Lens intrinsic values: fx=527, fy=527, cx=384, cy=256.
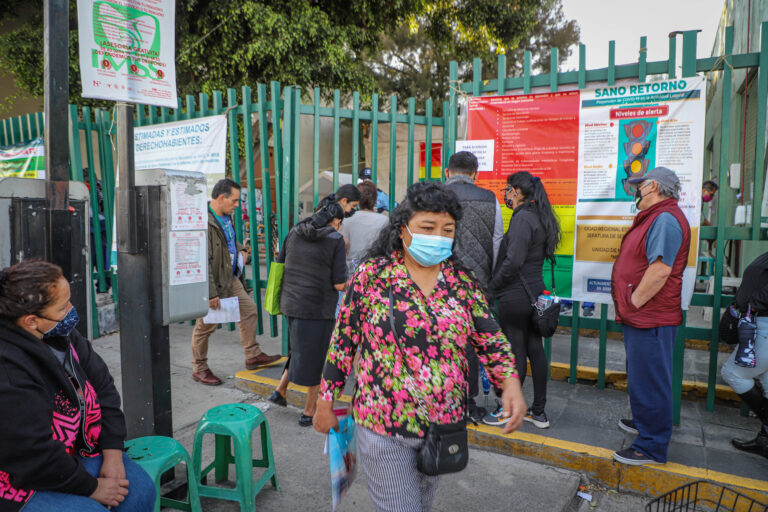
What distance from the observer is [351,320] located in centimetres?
204

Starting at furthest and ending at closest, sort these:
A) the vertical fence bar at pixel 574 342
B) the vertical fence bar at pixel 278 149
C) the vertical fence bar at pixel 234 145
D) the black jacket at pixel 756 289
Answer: the vertical fence bar at pixel 234 145 → the vertical fence bar at pixel 278 149 → the vertical fence bar at pixel 574 342 → the black jacket at pixel 756 289

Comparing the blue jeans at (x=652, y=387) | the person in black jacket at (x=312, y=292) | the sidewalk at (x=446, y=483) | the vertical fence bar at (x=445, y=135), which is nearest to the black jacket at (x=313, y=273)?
the person in black jacket at (x=312, y=292)

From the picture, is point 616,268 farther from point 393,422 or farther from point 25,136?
point 25,136

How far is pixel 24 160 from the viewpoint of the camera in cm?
650

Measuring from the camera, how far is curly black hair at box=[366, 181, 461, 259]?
2.00 metres

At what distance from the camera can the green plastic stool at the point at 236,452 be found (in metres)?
2.70

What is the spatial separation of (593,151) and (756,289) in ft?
4.62

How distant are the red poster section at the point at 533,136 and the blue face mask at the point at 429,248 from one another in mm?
2397

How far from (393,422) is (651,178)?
2211 millimetres

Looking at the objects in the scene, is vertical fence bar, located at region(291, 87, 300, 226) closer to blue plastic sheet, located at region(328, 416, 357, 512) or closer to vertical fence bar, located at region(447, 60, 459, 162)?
vertical fence bar, located at region(447, 60, 459, 162)

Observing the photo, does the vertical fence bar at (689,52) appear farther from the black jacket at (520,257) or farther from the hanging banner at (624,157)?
the black jacket at (520,257)

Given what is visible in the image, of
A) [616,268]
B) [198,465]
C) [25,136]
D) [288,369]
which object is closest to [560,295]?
[616,268]

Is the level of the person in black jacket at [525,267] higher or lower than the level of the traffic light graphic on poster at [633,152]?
lower

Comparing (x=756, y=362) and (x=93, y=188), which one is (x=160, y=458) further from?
(x=93, y=188)
